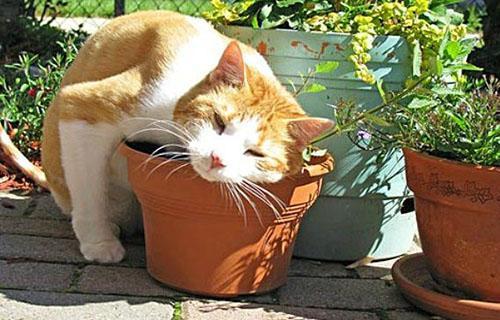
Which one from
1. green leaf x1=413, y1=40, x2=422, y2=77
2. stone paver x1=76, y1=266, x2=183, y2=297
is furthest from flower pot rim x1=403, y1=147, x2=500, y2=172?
stone paver x1=76, y1=266, x2=183, y2=297

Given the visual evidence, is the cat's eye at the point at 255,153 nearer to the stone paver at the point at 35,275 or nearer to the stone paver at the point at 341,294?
the stone paver at the point at 341,294

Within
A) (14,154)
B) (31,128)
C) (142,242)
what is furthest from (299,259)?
(31,128)

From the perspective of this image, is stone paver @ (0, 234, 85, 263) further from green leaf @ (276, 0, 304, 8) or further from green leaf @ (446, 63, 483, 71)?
green leaf @ (446, 63, 483, 71)

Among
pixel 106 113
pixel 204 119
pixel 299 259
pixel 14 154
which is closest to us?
pixel 204 119

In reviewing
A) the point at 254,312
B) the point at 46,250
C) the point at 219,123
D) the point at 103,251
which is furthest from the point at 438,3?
the point at 46,250

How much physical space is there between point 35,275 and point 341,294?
3.48 feet

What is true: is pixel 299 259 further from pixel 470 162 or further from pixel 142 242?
pixel 470 162

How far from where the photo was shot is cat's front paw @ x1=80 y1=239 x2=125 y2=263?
3.15 metres

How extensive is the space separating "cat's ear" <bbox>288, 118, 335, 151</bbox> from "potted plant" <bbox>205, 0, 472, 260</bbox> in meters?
0.25

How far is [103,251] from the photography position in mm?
3158

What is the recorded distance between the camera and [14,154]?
3.90 meters

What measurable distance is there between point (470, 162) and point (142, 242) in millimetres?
1353

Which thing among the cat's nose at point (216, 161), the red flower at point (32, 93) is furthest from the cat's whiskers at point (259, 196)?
the red flower at point (32, 93)

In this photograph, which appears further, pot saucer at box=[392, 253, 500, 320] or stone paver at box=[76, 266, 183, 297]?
stone paver at box=[76, 266, 183, 297]
